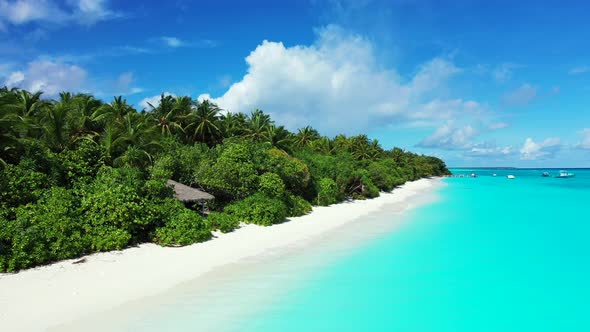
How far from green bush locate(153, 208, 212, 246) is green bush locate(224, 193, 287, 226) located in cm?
406

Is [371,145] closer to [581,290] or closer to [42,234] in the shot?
[581,290]

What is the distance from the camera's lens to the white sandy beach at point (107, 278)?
8680 mm

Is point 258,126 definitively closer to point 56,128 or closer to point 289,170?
point 289,170

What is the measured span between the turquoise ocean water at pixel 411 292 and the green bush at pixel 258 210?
5.27 m

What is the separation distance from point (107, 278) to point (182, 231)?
13.5 feet

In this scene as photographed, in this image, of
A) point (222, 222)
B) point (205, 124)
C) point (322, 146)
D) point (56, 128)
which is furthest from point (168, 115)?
point (322, 146)

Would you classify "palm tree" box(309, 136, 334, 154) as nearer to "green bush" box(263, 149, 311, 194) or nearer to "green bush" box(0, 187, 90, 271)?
"green bush" box(263, 149, 311, 194)

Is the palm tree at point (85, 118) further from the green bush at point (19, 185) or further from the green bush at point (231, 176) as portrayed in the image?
the green bush at point (231, 176)

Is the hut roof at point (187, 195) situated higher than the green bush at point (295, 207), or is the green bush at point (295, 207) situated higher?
the hut roof at point (187, 195)

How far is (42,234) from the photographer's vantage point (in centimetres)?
1166

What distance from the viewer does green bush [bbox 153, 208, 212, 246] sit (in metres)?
14.6

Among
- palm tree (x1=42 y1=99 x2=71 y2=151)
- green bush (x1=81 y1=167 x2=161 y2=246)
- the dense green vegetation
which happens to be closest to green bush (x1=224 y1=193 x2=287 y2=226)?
the dense green vegetation

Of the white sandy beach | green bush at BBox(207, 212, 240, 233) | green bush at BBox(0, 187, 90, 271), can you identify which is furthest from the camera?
green bush at BBox(207, 212, 240, 233)

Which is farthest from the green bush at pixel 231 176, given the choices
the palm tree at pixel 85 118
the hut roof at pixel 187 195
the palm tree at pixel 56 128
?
the palm tree at pixel 56 128
